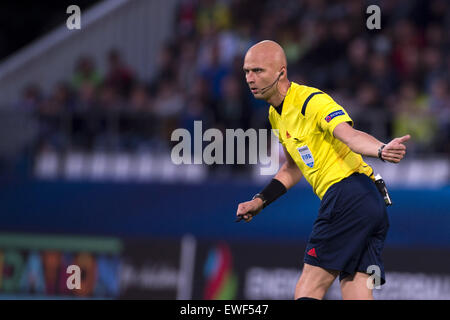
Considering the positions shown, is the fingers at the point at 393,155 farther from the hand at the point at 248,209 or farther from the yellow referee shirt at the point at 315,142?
the hand at the point at 248,209

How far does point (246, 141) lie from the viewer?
40.0 ft

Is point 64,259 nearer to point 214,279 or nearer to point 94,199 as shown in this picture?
point 94,199

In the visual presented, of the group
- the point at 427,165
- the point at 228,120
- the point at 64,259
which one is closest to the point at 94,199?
the point at 64,259

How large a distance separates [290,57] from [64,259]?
4976mm

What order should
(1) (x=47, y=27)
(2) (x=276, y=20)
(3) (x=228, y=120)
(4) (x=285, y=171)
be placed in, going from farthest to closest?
1. (1) (x=47, y=27)
2. (2) (x=276, y=20)
3. (3) (x=228, y=120)
4. (4) (x=285, y=171)

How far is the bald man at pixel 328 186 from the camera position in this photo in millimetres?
5836

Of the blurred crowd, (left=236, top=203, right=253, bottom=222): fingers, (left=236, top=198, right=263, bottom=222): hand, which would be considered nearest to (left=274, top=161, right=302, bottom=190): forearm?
(left=236, top=198, right=263, bottom=222): hand

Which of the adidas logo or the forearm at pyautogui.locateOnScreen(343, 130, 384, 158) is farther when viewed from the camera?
the adidas logo

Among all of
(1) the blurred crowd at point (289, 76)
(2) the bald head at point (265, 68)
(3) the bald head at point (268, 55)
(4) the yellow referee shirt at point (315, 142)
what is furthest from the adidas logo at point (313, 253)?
(1) the blurred crowd at point (289, 76)

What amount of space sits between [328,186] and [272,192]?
0.62 m

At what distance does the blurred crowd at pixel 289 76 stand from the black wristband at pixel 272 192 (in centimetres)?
558

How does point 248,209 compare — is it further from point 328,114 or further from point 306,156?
point 328,114

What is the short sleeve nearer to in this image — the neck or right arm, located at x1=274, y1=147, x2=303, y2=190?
the neck

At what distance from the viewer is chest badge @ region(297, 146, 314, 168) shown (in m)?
6.06
